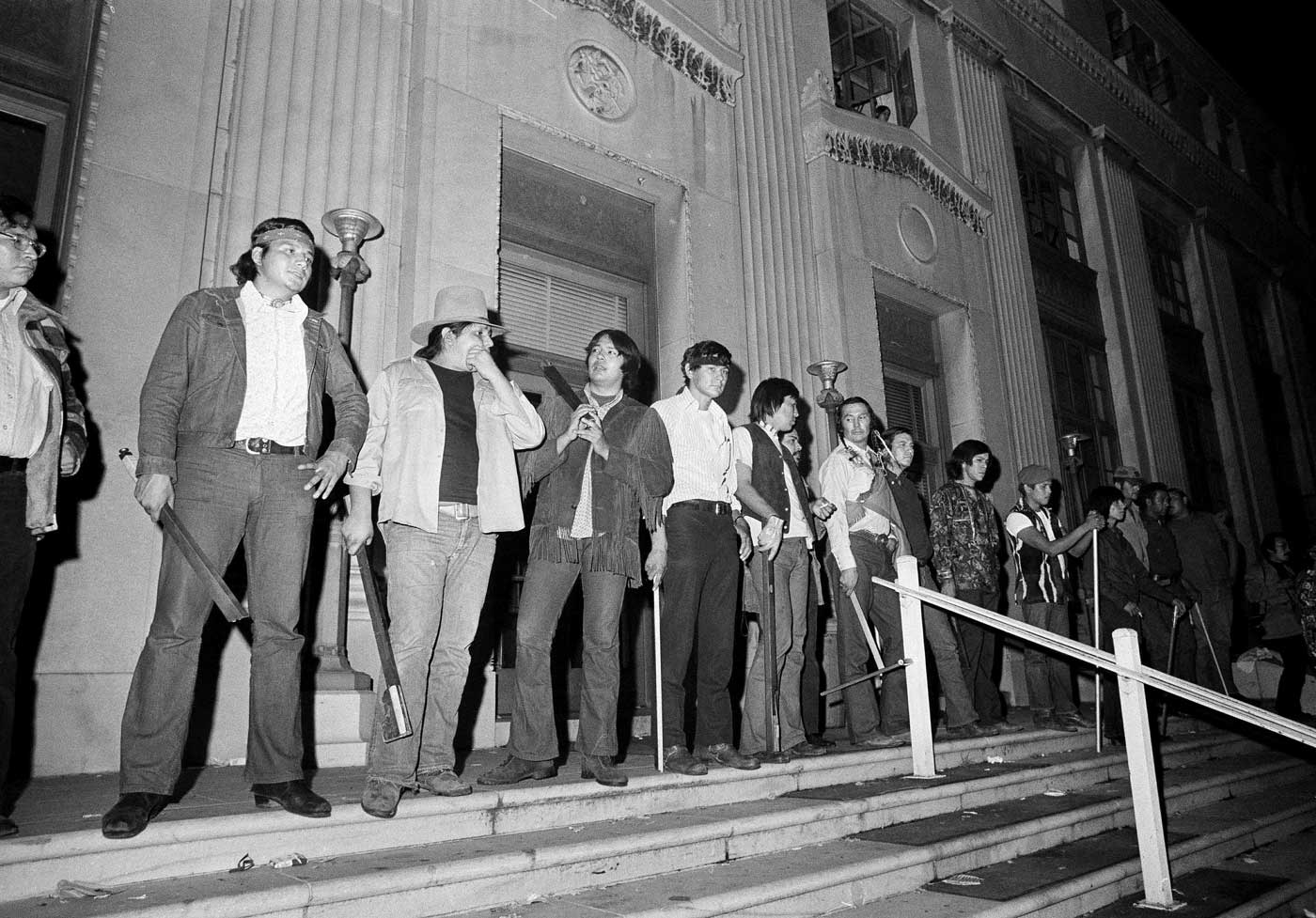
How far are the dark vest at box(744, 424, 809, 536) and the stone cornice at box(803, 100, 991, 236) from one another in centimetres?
475

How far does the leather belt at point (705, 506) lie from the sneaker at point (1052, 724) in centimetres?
328

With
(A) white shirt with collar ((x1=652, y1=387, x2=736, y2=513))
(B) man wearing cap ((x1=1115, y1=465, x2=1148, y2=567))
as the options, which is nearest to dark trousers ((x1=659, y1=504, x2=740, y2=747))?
(A) white shirt with collar ((x1=652, y1=387, x2=736, y2=513))

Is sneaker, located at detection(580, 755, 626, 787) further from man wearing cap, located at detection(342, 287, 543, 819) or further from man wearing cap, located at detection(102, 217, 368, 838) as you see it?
man wearing cap, located at detection(102, 217, 368, 838)

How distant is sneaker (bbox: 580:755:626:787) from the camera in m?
3.30

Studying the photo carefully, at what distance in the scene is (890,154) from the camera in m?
9.26

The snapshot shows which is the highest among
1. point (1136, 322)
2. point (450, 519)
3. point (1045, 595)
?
point (1136, 322)

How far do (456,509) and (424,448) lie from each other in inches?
10.7

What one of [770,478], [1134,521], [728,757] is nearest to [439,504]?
[728,757]

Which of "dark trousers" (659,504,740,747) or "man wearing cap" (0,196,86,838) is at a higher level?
"man wearing cap" (0,196,86,838)

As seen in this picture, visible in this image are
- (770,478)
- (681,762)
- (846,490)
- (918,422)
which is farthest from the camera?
(918,422)

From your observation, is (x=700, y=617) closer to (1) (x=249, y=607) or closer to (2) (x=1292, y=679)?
(1) (x=249, y=607)

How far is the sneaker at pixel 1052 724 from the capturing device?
19.2ft

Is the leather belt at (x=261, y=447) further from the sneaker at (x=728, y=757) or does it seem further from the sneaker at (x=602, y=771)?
the sneaker at (x=728, y=757)

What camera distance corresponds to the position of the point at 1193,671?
296 inches
